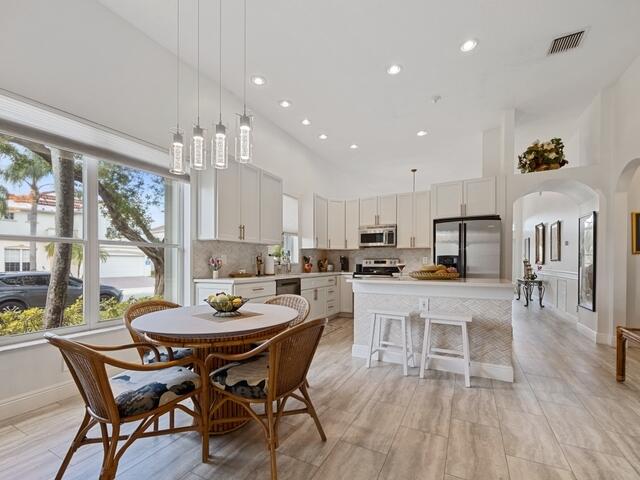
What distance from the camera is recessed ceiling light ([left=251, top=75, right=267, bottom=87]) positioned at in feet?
11.7

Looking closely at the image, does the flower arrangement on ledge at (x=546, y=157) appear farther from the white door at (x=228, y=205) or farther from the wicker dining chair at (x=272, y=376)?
the wicker dining chair at (x=272, y=376)

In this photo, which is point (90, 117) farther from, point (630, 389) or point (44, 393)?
point (630, 389)

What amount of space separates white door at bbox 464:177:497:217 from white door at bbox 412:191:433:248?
968 millimetres

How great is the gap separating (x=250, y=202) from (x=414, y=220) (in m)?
3.19

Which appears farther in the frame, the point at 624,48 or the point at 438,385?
the point at 624,48

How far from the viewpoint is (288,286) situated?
4367mm

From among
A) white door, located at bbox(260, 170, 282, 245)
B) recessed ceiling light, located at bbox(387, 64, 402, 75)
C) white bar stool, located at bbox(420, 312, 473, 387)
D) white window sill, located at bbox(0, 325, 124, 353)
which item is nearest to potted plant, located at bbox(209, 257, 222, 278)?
white door, located at bbox(260, 170, 282, 245)

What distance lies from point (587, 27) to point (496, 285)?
2.60 metres

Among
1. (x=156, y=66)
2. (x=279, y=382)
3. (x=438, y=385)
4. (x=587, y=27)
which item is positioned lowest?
(x=438, y=385)

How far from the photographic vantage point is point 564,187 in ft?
14.8

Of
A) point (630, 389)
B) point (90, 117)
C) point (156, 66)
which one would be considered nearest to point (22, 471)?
point (90, 117)

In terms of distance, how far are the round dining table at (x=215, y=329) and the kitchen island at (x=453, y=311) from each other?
1.48m

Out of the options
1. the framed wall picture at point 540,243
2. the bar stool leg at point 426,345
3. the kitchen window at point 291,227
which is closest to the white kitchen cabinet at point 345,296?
the kitchen window at point 291,227

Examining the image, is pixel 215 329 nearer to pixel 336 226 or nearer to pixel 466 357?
pixel 466 357
